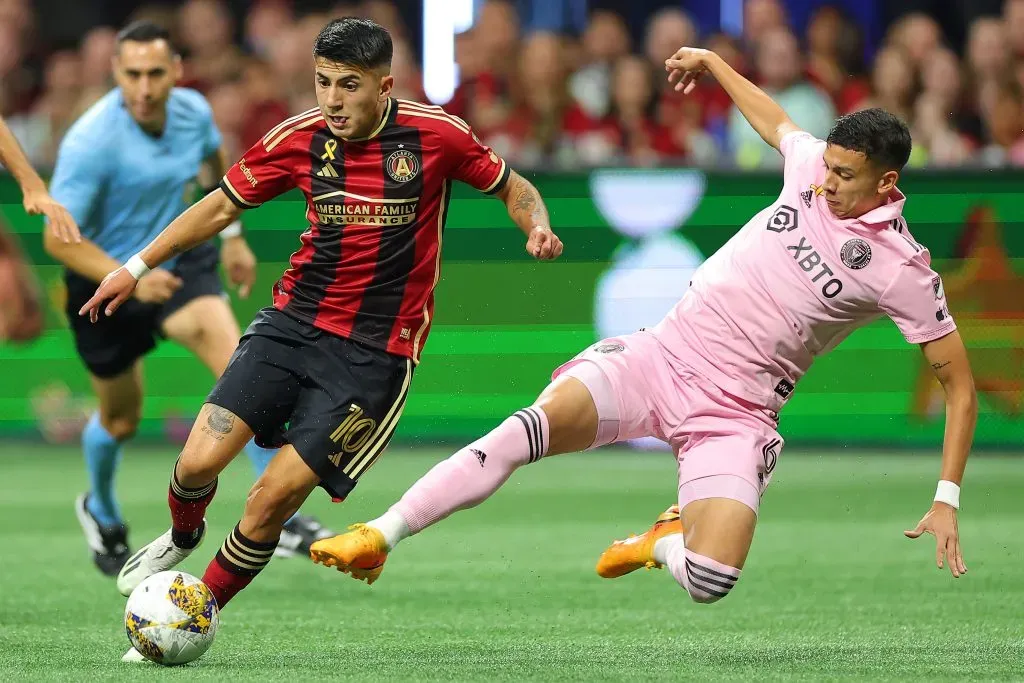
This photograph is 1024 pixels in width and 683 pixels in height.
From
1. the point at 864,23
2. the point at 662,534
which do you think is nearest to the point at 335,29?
the point at 662,534

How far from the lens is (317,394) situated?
237 inches

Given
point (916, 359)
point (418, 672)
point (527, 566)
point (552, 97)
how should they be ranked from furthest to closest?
1. point (552, 97)
2. point (916, 359)
3. point (527, 566)
4. point (418, 672)

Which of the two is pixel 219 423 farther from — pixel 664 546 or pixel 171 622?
pixel 664 546

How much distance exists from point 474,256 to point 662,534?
6099 mm

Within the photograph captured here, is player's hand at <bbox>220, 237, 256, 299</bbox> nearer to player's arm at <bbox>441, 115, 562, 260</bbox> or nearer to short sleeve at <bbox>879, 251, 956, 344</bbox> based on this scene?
player's arm at <bbox>441, 115, 562, 260</bbox>

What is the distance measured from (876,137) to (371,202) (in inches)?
67.3

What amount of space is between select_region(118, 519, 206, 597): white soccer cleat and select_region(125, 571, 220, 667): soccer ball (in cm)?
68

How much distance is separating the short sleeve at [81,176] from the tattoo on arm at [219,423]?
2.56m

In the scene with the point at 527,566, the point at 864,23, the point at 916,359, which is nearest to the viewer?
the point at 527,566

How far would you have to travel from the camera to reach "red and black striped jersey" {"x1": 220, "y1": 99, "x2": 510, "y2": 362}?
19.7 ft

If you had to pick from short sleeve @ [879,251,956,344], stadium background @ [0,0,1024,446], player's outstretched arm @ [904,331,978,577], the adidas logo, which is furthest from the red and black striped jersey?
stadium background @ [0,0,1024,446]

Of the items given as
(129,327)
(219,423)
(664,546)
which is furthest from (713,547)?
(129,327)

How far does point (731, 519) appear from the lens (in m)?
5.89

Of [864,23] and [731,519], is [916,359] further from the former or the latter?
[731,519]
